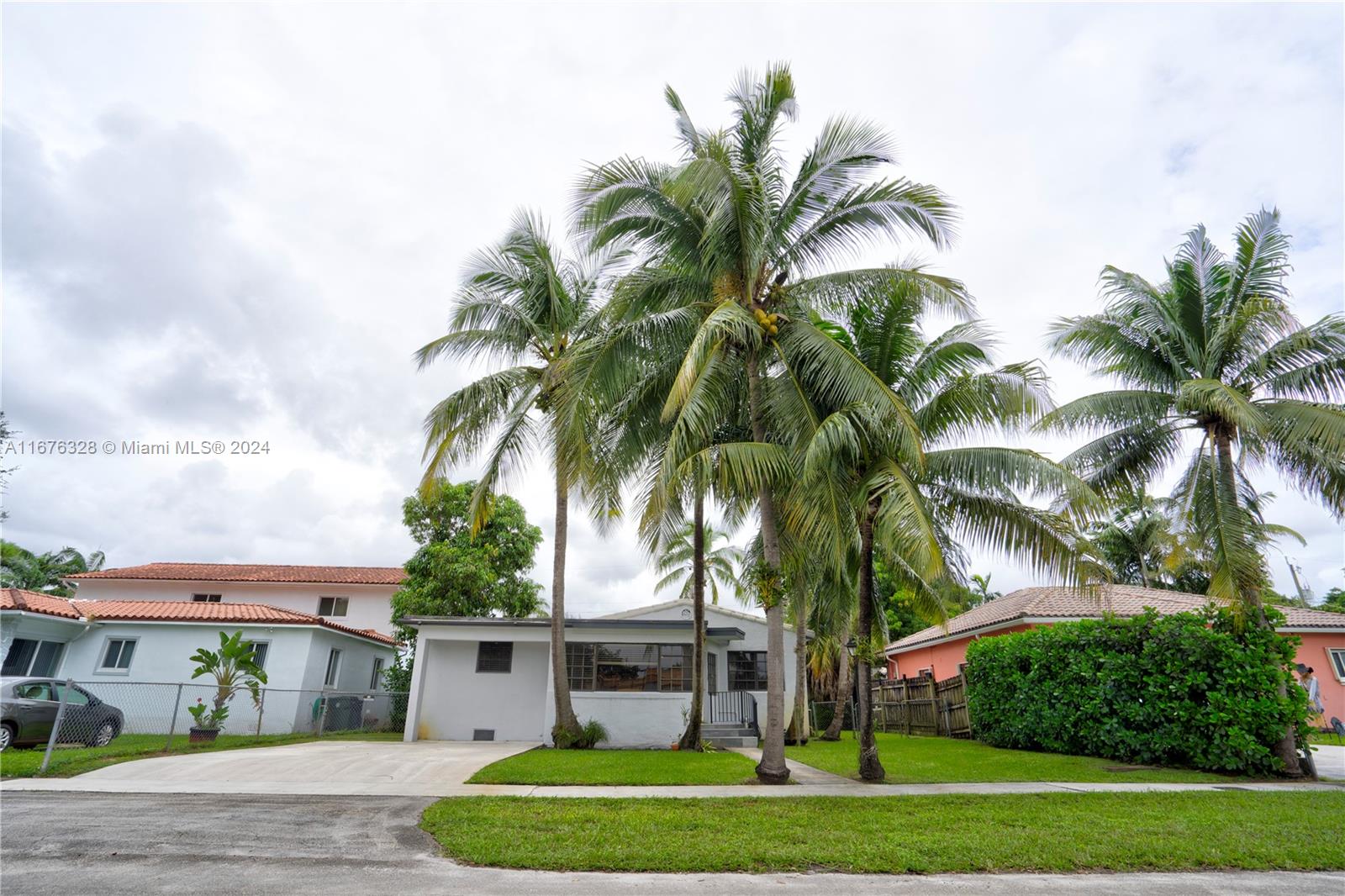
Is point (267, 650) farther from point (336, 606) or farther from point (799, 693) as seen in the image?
point (799, 693)

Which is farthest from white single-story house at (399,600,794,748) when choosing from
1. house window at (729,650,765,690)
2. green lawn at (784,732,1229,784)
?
green lawn at (784,732,1229,784)

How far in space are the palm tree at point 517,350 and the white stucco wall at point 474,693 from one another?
3.72 metres

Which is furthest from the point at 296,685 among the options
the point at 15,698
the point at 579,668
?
the point at 579,668

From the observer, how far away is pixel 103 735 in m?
14.7

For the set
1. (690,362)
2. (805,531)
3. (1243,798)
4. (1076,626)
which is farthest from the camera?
(1076,626)

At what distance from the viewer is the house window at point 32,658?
18047 mm

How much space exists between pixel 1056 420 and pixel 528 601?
66.0 ft

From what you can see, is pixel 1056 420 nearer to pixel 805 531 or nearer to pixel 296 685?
pixel 805 531

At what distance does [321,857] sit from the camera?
6.02 m

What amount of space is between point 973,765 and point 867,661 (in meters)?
3.47

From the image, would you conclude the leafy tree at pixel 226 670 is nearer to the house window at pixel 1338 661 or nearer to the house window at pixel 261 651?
the house window at pixel 261 651

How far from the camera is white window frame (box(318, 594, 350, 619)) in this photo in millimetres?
29938

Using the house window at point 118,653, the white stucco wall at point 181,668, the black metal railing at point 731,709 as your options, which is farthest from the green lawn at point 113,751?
the black metal railing at point 731,709

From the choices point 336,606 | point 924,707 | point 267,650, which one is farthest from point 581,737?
point 336,606
